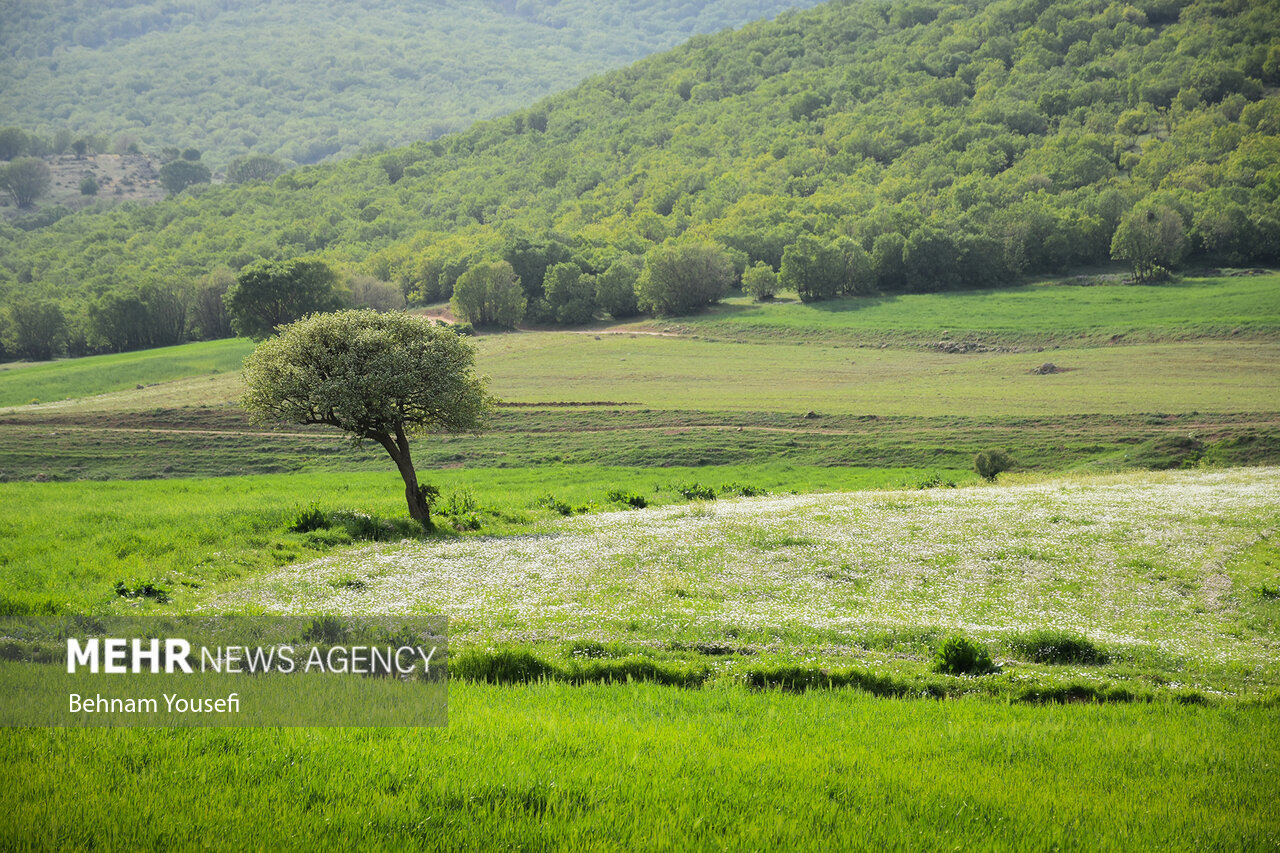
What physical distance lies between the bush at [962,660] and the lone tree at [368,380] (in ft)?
71.3

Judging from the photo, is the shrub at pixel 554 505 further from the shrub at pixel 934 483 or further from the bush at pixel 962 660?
the bush at pixel 962 660

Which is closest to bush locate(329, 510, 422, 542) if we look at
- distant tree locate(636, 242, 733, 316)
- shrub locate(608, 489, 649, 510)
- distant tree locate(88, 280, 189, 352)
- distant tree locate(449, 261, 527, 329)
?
shrub locate(608, 489, 649, 510)

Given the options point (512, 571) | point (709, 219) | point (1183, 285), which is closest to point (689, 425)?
point (512, 571)

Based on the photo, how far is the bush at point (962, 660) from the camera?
14.6m

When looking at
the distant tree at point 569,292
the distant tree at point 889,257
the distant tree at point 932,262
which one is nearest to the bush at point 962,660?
the distant tree at point 569,292

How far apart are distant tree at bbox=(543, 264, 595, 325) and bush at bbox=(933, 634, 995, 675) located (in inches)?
4582

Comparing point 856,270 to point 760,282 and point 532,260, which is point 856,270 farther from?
point 532,260

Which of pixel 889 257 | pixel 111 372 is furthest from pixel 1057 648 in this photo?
pixel 889 257

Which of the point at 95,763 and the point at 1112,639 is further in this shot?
the point at 1112,639

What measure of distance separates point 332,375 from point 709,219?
174787 mm

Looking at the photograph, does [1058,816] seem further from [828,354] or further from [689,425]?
[828,354]

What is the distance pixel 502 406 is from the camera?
2751 inches

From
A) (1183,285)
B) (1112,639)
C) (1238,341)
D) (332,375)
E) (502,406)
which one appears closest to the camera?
(1112,639)

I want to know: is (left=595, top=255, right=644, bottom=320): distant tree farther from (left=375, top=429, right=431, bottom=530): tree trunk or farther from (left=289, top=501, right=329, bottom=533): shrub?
(left=289, top=501, right=329, bottom=533): shrub
